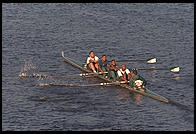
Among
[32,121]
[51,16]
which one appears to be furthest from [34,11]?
[32,121]

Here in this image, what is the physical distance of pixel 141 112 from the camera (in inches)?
2344

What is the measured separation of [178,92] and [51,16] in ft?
119

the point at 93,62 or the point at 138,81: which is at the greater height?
the point at 93,62

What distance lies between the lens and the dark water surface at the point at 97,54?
58031 mm

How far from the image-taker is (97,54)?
79438 mm

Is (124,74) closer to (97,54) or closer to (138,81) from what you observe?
(138,81)

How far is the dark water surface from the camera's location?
5803cm

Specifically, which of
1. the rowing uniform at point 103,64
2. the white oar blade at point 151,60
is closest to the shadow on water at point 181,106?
the rowing uniform at point 103,64

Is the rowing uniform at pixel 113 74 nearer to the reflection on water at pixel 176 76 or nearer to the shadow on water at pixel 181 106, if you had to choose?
the reflection on water at pixel 176 76

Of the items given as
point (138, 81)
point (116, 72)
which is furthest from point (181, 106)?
point (116, 72)

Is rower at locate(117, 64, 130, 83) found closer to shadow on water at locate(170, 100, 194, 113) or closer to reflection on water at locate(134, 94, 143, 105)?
reflection on water at locate(134, 94, 143, 105)

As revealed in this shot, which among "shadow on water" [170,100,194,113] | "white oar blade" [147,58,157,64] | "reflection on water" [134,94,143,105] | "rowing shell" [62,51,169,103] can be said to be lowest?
"shadow on water" [170,100,194,113]

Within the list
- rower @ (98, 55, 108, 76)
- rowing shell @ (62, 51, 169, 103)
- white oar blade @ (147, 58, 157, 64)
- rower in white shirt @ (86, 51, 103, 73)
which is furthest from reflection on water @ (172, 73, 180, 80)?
rower in white shirt @ (86, 51, 103, 73)

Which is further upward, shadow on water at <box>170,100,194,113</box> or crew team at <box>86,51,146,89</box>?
crew team at <box>86,51,146,89</box>
